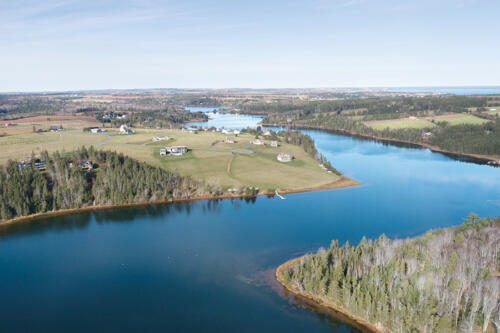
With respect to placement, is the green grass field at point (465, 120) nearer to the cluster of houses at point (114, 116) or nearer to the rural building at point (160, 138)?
the rural building at point (160, 138)

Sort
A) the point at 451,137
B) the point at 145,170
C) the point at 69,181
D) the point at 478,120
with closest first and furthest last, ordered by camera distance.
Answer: the point at 69,181
the point at 145,170
the point at 451,137
the point at 478,120

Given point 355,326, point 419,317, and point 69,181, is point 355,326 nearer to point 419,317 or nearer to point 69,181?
point 419,317

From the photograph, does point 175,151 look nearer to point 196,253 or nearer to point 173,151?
point 173,151

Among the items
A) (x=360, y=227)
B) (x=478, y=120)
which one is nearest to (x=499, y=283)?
(x=360, y=227)

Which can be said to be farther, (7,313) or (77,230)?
(77,230)

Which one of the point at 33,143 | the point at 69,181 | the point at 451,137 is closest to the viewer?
the point at 69,181

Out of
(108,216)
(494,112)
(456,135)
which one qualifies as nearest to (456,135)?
(456,135)

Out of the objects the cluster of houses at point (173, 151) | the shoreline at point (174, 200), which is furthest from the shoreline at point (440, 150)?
the cluster of houses at point (173, 151)
